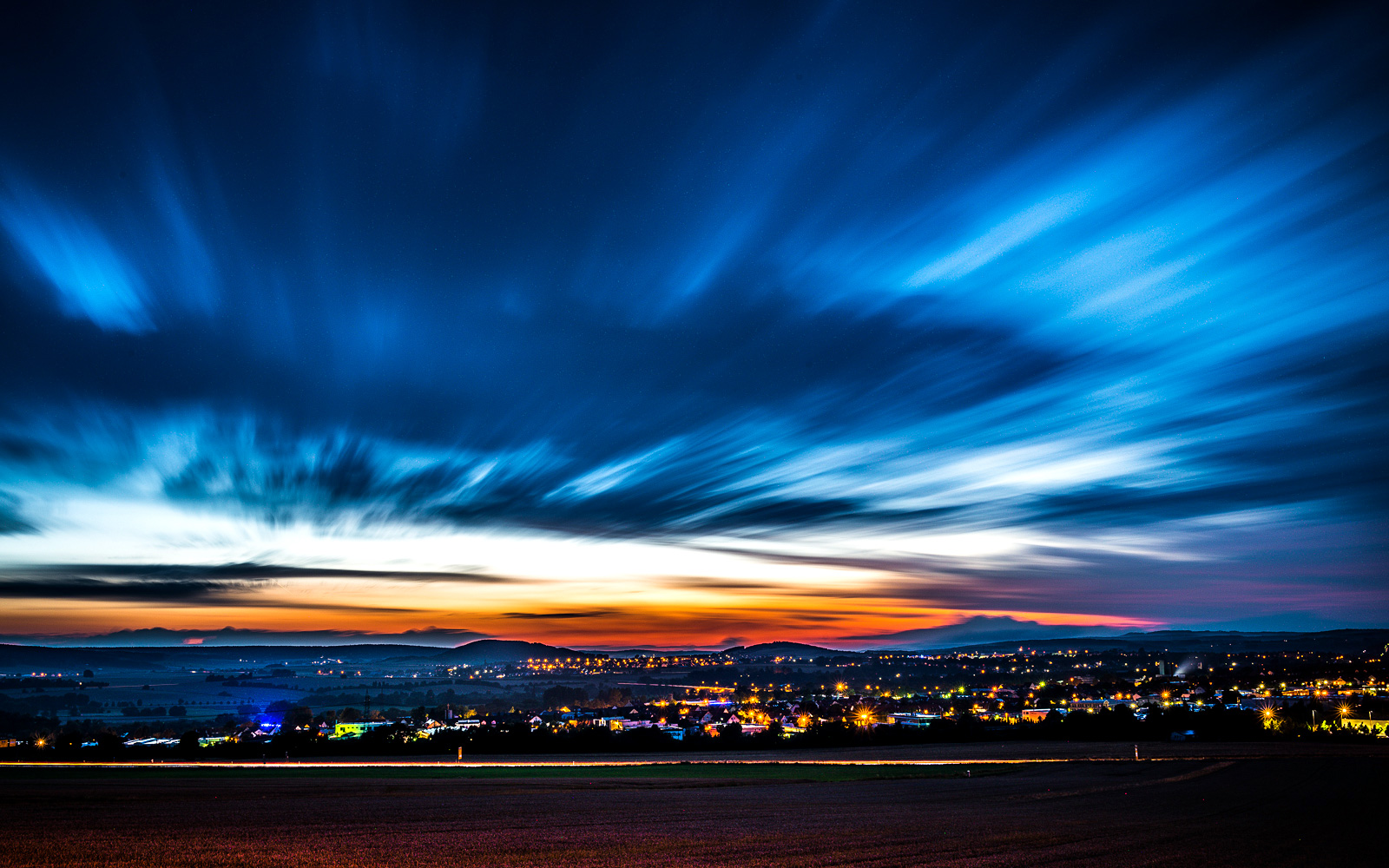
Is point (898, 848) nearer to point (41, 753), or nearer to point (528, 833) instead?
point (528, 833)

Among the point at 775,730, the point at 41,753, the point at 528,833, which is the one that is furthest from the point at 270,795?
the point at 775,730

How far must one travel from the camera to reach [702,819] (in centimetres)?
3008

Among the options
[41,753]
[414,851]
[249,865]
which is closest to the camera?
[249,865]

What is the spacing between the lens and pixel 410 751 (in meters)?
73.3

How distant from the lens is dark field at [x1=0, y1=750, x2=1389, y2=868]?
885 inches

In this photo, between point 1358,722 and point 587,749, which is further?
point 1358,722

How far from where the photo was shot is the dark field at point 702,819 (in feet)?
73.7

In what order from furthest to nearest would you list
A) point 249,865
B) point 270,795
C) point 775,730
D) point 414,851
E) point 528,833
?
1. point 775,730
2. point 270,795
3. point 528,833
4. point 414,851
5. point 249,865

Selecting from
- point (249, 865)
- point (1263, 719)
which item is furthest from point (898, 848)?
point (1263, 719)

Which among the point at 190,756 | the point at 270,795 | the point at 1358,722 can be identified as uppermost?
the point at 270,795

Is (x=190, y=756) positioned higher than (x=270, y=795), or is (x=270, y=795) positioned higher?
(x=270, y=795)

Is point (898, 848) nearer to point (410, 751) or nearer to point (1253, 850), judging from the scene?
point (1253, 850)

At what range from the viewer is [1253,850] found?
23.5m

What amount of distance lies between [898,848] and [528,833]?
11949mm
